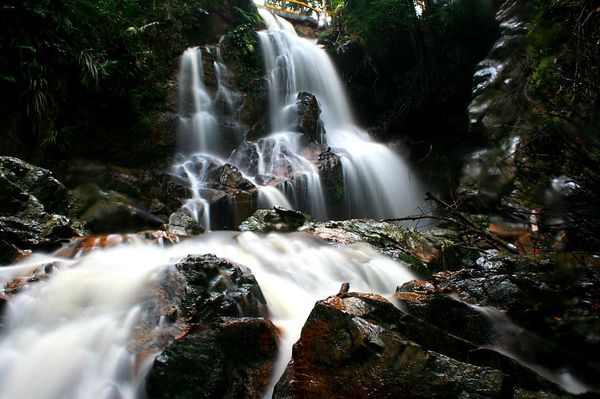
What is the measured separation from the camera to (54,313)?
11.1 feet

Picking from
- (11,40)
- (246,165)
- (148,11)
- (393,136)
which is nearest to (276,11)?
(148,11)

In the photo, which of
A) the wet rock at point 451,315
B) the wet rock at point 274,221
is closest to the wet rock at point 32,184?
the wet rock at point 274,221

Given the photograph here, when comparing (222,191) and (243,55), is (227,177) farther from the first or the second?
(243,55)

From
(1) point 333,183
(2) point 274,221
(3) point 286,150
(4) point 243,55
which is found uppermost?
(4) point 243,55

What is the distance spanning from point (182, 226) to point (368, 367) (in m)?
5.15

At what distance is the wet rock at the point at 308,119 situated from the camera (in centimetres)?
1220

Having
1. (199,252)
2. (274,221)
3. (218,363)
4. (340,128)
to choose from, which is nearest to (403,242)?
(274,221)

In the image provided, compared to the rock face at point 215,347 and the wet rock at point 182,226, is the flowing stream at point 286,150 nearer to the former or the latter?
the wet rock at point 182,226

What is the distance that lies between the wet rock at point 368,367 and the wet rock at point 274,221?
15.2ft

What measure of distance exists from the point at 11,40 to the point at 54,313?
658cm

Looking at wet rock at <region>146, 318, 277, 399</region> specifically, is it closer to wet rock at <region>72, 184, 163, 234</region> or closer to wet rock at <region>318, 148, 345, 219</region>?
wet rock at <region>72, 184, 163, 234</region>

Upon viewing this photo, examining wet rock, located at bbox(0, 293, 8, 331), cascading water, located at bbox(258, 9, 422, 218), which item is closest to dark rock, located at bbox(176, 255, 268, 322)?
wet rock, located at bbox(0, 293, 8, 331)

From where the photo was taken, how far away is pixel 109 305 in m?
3.55

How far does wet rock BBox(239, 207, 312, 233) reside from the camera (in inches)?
277
